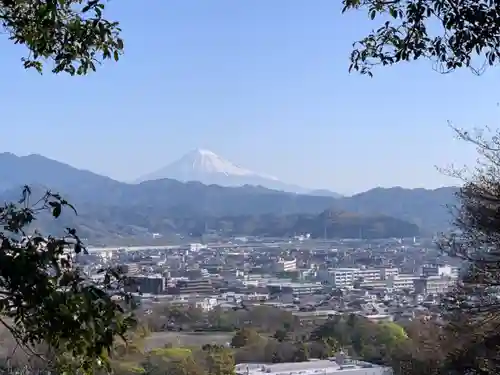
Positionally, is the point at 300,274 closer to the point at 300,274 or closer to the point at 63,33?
the point at 300,274

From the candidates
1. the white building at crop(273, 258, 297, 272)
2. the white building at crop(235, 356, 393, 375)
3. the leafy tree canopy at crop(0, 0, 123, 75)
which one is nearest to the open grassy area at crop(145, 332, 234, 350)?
the white building at crop(235, 356, 393, 375)

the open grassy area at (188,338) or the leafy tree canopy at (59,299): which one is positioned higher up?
the leafy tree canopy at (59,299)

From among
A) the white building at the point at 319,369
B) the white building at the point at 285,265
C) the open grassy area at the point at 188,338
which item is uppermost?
the white building at the point at 285,265

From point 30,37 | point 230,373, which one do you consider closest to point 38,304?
point 30,37

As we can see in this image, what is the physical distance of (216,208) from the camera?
268 ft

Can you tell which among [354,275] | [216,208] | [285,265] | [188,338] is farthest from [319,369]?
[216,208]

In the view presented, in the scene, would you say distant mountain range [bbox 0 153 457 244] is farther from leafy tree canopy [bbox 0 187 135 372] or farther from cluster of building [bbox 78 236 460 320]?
leafy tree canopy [bbox 0 187 135 372]

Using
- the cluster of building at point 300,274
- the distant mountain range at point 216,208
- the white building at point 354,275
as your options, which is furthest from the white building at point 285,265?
the distant mountain range at point 216,208

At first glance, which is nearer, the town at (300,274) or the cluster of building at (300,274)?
the town at (300,274)

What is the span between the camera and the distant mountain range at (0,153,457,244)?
2333 inches

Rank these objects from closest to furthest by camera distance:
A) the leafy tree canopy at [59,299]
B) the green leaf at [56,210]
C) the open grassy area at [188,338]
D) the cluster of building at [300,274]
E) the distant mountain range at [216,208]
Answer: the leafy tree canopy at [59,299] → the green leaf at [56,210] → the open grassy area at [188,338] → the cluster of building at [300,274] → the distant mountain range at [216,208]

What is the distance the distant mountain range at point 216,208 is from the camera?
194 ft

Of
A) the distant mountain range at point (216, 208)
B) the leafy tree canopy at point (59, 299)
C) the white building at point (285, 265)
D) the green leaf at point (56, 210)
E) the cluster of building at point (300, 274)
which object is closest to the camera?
the leafy tree canopy at point (59, 299)

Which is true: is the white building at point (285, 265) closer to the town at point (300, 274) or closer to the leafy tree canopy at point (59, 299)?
the town at point (300, 274)
